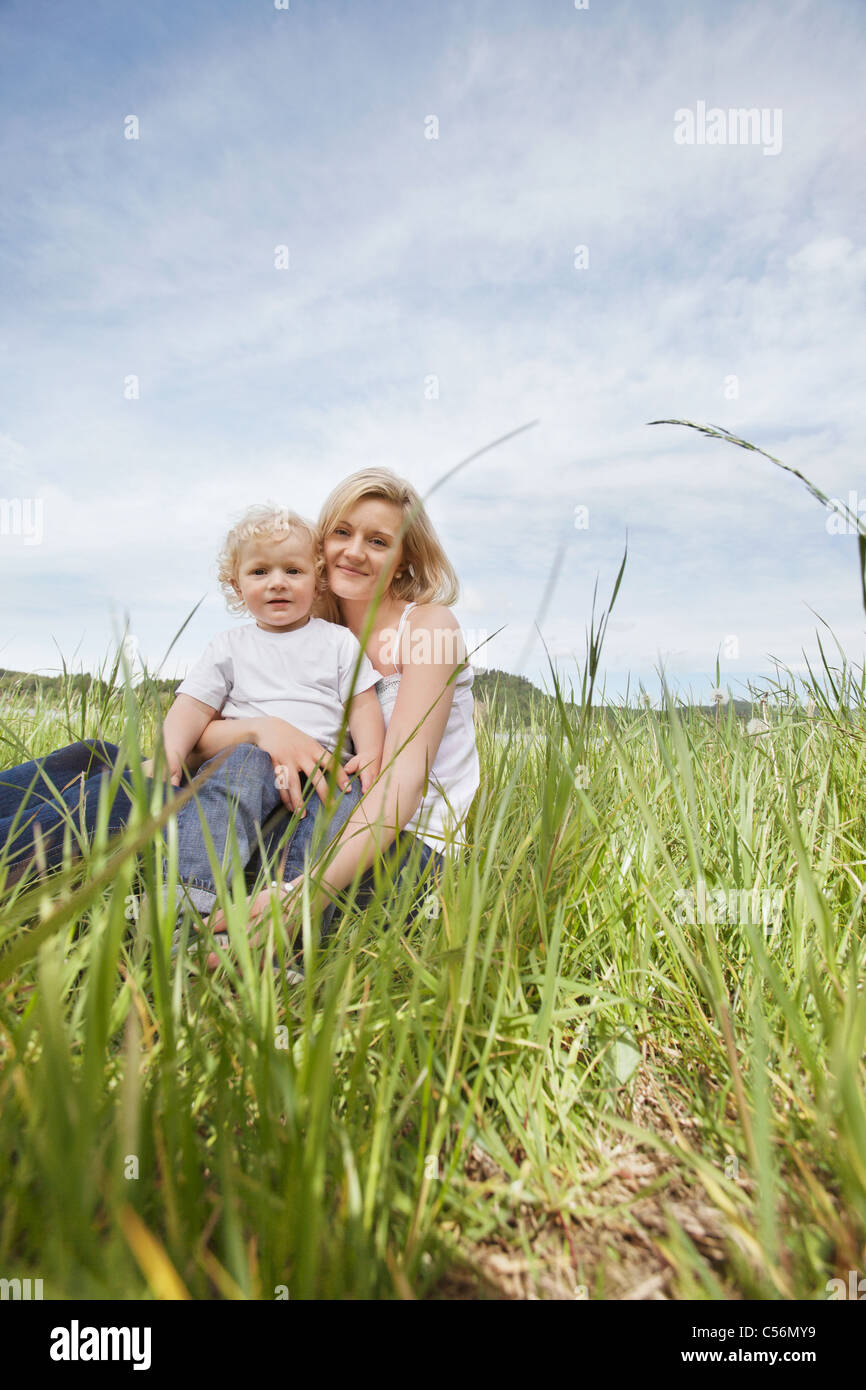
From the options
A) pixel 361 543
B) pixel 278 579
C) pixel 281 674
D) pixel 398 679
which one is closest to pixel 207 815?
pixel 281 674

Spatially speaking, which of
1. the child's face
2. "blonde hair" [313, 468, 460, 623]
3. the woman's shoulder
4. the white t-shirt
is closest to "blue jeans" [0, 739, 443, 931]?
the white t-shirt

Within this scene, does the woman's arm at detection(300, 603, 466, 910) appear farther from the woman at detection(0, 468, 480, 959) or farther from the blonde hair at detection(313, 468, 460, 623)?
the blonde hair at detection(313, 468, 460, 623)

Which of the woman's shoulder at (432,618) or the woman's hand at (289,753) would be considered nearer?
the woman's hand at (289,753)

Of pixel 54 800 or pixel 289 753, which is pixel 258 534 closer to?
pixel 289 753

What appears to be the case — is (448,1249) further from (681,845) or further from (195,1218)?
(681,845)

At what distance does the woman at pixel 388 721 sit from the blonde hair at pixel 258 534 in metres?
0.06

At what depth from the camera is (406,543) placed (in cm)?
265

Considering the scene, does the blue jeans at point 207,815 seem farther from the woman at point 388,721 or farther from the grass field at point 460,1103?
the grass field at point 460,1103

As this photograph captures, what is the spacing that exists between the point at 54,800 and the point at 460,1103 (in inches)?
59.9

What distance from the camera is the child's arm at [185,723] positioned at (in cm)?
236

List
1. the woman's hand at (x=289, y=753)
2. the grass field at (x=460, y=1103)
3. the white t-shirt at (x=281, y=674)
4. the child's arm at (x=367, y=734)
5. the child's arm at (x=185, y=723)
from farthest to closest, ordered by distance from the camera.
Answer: the white t-shirt at (x=281, y=674)
the child's arm at (x=185, y=723)
the child's arm at (x=367, y=734)
the woman's hand at (x=289, y=753)
the grass field at (x=460, y=1103)

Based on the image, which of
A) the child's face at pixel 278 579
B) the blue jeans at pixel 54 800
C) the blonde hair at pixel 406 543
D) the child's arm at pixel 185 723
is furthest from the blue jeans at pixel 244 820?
the blonde hair at pixel 406 543

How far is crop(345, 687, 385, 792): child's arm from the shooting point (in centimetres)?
219

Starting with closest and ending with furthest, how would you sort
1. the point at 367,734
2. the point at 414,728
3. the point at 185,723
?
the point at 414,728, the point at 367,734, the point at 185,723
